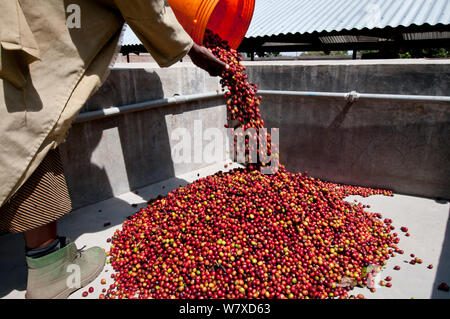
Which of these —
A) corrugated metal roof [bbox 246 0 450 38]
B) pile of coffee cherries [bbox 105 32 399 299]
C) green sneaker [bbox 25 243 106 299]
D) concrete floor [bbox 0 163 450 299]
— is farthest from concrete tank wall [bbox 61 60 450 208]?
corrugated metal roof [bbox 246 0 450 38]

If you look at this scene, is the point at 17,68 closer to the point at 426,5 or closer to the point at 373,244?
the point at 373,244

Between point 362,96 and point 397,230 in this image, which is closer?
point 397,230

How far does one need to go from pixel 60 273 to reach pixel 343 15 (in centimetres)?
774

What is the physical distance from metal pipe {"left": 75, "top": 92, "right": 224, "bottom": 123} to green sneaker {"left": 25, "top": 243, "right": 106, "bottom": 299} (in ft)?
5.38

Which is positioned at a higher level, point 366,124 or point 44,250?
point 366,124

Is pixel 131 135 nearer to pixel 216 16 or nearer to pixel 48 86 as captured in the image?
pixel 216 16

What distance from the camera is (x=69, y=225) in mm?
3615

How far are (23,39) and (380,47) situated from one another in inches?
322

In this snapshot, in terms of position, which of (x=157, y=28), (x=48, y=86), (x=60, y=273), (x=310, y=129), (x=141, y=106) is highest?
(x=157, y=28)

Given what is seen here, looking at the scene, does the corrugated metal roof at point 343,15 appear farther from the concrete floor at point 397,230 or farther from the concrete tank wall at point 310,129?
the concrete floor at point 397,230

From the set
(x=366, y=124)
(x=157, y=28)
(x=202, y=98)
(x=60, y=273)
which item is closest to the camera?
(x=157, y=28)

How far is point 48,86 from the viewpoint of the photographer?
6.68 ft

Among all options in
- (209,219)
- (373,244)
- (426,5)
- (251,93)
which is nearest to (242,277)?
(209,219)

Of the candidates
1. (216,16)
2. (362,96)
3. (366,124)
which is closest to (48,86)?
(216,16)
